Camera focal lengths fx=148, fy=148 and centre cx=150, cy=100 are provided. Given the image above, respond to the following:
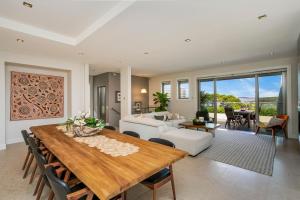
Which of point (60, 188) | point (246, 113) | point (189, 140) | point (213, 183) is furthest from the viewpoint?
point (246, 113)

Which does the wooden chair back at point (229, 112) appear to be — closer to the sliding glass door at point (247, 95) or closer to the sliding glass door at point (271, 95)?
the sliding glass door at point (247, 95)

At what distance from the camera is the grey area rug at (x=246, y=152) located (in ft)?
9.59

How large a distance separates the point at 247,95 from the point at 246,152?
329 cm

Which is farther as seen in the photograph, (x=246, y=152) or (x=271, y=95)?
(x=271, y=95)

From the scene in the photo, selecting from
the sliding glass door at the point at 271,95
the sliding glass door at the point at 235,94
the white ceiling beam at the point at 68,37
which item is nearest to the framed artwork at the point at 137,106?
the sliding glass door at the point at 235,94

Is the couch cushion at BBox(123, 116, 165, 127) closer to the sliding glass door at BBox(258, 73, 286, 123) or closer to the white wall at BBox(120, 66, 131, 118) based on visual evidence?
the white wall at BBox(120, 66, 131, 118)

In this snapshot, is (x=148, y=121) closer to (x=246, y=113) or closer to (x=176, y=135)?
(x=176, y=135)

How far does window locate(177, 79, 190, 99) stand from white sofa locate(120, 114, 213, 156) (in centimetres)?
372

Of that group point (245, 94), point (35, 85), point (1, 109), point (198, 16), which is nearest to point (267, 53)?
point (245, 94)

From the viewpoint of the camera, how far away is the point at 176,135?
3619 millimetres

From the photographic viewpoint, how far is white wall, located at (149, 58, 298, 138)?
15.7 ft

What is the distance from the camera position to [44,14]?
2.62m

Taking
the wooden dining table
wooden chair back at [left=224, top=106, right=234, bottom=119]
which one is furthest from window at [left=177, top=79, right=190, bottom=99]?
the wooden dining table

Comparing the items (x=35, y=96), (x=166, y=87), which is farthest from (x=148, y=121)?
(x=166, y=87)
